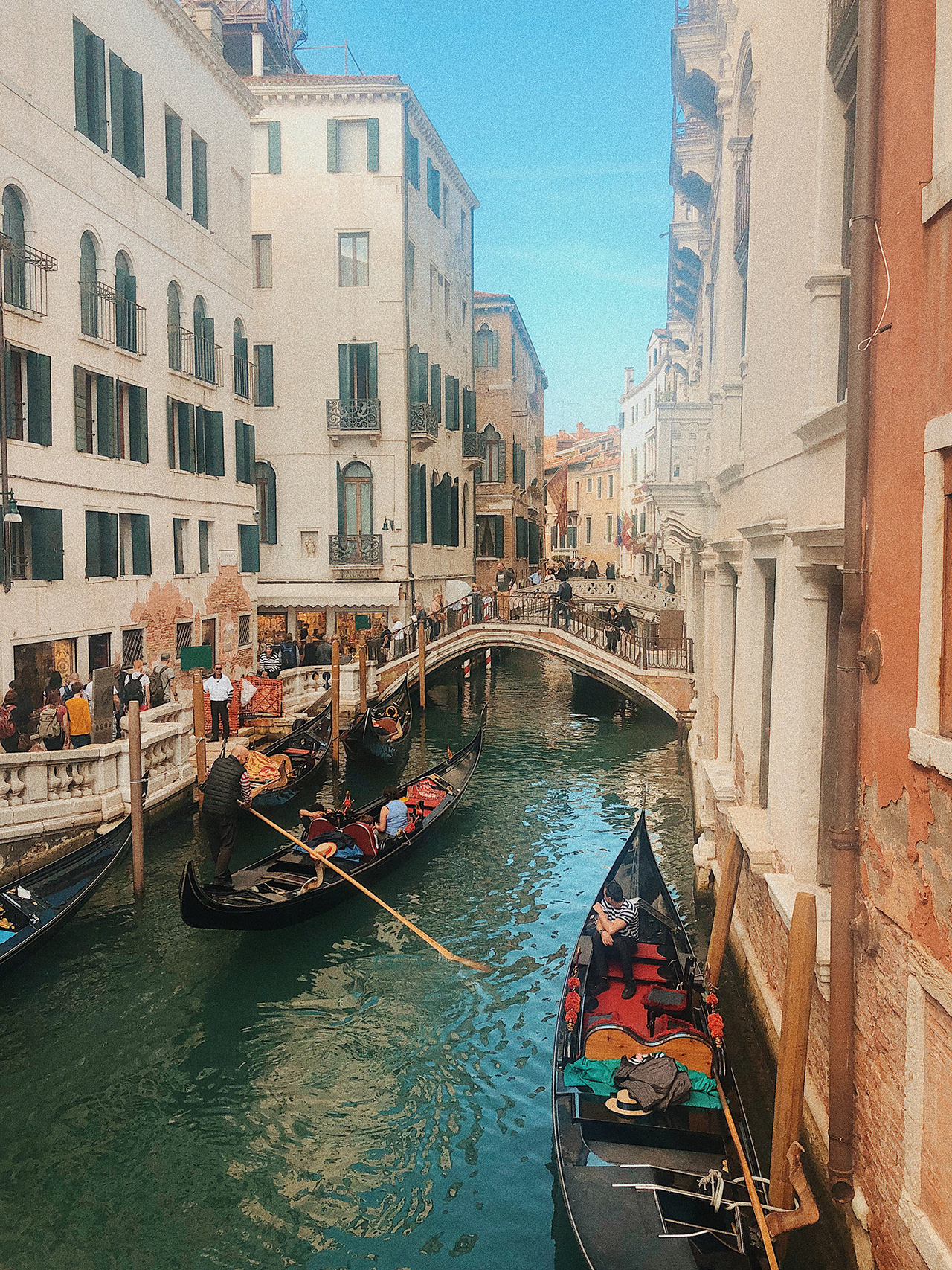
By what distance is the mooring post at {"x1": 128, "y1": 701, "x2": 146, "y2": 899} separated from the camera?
975 cm

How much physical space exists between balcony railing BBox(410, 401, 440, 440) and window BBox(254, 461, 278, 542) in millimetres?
3218

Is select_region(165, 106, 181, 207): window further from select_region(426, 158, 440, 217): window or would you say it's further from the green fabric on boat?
the green fabric on boat

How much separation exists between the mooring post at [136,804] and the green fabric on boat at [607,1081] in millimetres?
5484

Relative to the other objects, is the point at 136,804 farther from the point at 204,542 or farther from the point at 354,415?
the point at 354,415

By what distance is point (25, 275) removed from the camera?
12.3 metres

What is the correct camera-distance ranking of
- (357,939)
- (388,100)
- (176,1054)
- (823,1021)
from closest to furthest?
1. (823,1021)
2. (176,1054)
3. (357,939)
4. (388,100)

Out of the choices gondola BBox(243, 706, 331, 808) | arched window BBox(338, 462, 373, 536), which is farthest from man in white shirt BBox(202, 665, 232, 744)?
arched window BBox(338, 462, 373, 536)

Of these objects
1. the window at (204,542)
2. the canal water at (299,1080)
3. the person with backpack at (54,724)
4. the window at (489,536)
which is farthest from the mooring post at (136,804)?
the window at (489,536)

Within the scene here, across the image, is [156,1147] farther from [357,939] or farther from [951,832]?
[951,832]

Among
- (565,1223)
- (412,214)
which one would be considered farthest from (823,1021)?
(412,214)

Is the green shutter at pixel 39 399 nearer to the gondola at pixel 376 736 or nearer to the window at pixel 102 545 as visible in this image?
the window at pixel 102 545

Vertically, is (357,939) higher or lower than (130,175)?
lower

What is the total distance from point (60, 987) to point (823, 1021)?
231 inches

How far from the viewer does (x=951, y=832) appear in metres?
3.42
